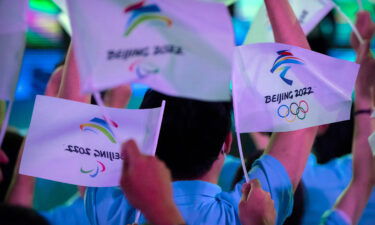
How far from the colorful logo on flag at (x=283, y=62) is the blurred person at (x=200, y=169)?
0.17m

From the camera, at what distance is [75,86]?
1336 mm

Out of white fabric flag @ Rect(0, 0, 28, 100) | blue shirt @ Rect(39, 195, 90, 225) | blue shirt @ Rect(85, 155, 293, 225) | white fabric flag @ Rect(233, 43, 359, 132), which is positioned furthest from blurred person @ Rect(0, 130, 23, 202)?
white fabric flag @ Rect(233, 43, 359, 132)

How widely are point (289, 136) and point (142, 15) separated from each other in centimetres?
55

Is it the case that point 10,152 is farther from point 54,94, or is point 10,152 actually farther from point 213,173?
point 213,173

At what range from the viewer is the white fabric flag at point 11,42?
1.11 meters

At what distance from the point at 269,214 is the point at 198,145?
0.76 feet

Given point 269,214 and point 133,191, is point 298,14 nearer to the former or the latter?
point 269,214

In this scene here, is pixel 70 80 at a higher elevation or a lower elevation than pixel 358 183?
higher

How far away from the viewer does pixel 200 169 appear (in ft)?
4.13

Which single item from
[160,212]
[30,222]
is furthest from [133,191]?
[30,222]

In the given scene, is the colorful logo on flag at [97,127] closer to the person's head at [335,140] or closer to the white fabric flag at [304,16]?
the white fabric flag at [304,16]

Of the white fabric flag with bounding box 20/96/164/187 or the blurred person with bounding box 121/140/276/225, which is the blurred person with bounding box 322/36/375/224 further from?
the blurred person with bounding box 121/140/276/225

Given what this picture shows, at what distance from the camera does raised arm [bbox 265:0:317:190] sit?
133cm

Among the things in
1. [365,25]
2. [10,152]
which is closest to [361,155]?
[365,25]
